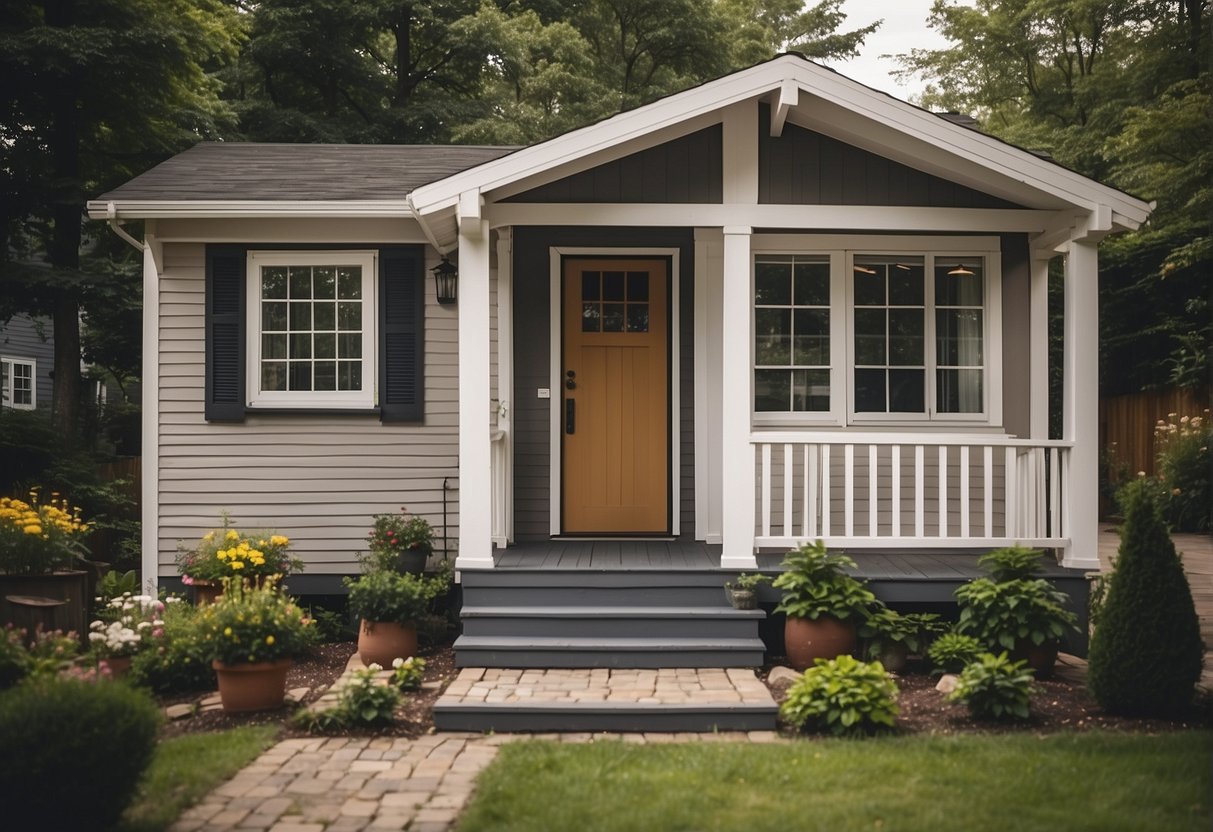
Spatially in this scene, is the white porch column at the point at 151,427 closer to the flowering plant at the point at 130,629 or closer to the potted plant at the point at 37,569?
the potted plant at the point at 37,569

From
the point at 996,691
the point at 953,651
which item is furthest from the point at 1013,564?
the point at 996,691

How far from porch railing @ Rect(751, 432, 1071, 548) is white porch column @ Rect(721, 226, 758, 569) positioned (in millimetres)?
120

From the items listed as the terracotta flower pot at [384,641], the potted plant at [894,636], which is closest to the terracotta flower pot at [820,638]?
the potted plant at [894,636]

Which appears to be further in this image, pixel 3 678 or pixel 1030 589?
pixel 1030 589

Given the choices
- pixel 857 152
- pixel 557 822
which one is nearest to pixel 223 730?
pixel 557 822

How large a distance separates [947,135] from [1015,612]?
286 cm

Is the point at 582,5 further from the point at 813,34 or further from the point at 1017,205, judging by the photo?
the point at 1017,205

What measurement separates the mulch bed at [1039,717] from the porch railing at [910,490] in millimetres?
1195

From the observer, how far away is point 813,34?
2397cm

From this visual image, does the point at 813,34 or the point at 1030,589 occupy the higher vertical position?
the point at 813,34

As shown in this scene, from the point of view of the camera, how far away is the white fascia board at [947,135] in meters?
6.34

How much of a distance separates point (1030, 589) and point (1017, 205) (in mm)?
2638

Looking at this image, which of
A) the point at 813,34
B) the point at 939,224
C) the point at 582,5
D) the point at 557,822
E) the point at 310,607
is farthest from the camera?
the point at 813,34

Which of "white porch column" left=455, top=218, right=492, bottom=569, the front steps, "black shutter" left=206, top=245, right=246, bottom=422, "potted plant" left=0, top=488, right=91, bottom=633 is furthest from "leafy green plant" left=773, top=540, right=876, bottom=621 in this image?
"potted plant" left=0, top=488, right=91, bottom=633
